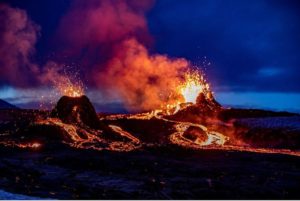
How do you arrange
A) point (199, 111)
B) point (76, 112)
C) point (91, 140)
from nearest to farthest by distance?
1. point (91, 140)
2. point (76, 112)
3. point (199, 111)

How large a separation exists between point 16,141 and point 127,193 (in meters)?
21.2

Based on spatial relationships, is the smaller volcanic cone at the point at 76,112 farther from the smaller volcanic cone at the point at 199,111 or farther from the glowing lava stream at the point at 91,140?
the smaller volcanic cone at the point at 199,111

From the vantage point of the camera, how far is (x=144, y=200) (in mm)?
19094

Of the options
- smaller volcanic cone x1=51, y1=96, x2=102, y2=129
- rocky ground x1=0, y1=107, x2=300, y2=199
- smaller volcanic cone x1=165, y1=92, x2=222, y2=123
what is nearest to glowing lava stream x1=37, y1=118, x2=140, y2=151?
smaller volcanic cone x1=51, y1=96, x2=102, y2=129

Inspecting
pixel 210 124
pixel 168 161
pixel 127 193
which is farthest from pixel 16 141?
pixel 210 124

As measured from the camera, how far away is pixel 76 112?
47.2 metres

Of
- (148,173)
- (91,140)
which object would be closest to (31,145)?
(91,140)

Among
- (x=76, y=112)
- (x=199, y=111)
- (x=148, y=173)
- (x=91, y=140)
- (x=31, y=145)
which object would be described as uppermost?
(x=199, y=111)

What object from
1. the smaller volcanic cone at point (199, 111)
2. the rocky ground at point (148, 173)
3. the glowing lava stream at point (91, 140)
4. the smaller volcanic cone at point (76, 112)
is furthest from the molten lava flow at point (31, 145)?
the smaller volcanic cone at point (199, 111)

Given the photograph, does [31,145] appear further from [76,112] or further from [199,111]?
[199,111]

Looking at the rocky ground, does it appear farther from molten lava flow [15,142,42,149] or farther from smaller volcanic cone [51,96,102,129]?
smaller volcanic cone [51,96,102,129]

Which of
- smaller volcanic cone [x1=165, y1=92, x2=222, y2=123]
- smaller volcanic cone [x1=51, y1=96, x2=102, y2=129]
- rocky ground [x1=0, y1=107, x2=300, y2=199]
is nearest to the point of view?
rocky ground [x1=0, y1=107, x2=300, y2=199]

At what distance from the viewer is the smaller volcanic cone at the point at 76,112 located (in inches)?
1837

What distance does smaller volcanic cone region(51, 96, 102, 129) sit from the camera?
46.7m
